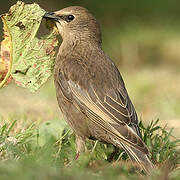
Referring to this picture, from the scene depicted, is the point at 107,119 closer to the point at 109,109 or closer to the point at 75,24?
the point at 109,109

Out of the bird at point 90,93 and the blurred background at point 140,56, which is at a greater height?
the bird at point 90,93

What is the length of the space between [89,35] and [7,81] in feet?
3.74

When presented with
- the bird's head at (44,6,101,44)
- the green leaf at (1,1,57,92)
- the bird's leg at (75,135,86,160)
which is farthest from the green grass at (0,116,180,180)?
the bird's head at (44,6,101,44)

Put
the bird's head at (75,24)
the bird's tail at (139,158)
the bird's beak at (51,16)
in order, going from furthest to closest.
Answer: the bird's head at (75,24) → the bird's beak at (51,16) → the bird's tail at (139,158)

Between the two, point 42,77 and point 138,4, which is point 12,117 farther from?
point 138,4

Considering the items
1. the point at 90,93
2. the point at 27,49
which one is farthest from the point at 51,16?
the point at 90,93

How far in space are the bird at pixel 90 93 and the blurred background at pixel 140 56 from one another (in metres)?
1.61

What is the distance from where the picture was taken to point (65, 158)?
16.2 feet

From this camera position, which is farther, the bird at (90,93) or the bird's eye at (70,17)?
the bird's eye at (70,17)

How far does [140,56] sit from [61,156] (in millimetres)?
8269

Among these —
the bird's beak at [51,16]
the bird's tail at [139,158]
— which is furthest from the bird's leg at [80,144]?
the bird's beak at [51,16]

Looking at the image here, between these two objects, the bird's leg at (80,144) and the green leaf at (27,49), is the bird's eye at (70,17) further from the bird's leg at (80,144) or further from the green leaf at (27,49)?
the bird's leg at (80,144)

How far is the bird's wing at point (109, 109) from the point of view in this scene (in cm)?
480

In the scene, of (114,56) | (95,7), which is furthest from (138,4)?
(114,56)
